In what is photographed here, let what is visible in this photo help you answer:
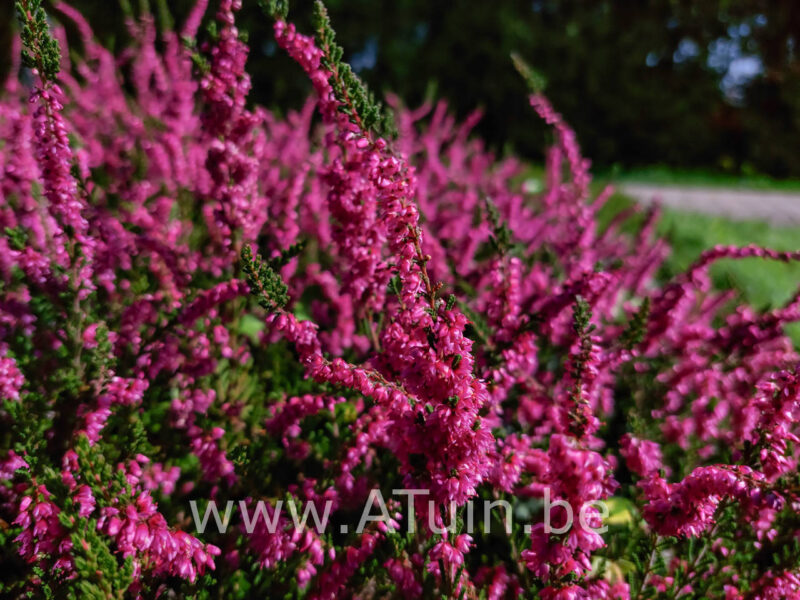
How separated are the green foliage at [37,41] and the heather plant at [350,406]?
1 centimetres

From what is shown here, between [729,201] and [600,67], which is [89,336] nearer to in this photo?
[729,201]

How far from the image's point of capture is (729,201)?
33.1 feet

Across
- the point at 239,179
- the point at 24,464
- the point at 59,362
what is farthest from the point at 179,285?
the point at 24,464

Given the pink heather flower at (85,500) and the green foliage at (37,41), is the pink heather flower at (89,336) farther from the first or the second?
the green foliage at (37,41)

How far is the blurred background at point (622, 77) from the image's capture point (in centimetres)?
971

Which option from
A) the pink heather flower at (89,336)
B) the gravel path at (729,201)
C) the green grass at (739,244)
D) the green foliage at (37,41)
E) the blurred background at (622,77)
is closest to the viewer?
the green foliage at (37,41)

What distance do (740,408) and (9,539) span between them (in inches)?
102

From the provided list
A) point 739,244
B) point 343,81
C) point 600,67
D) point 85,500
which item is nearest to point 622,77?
point 600,67

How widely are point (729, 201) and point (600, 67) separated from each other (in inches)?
187

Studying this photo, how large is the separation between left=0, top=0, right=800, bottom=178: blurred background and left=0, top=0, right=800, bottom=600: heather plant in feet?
26.2

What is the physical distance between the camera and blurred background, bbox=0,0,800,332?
31.9 feet

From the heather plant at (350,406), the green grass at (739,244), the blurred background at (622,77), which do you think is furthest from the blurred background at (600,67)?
the heather plant at (350,406)

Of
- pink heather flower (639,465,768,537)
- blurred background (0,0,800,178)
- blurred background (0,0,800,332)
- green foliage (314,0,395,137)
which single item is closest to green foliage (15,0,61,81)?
green foliage (314,0,395,137)

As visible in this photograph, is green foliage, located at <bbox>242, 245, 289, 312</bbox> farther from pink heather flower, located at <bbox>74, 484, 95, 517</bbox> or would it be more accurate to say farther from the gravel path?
the gravel path
